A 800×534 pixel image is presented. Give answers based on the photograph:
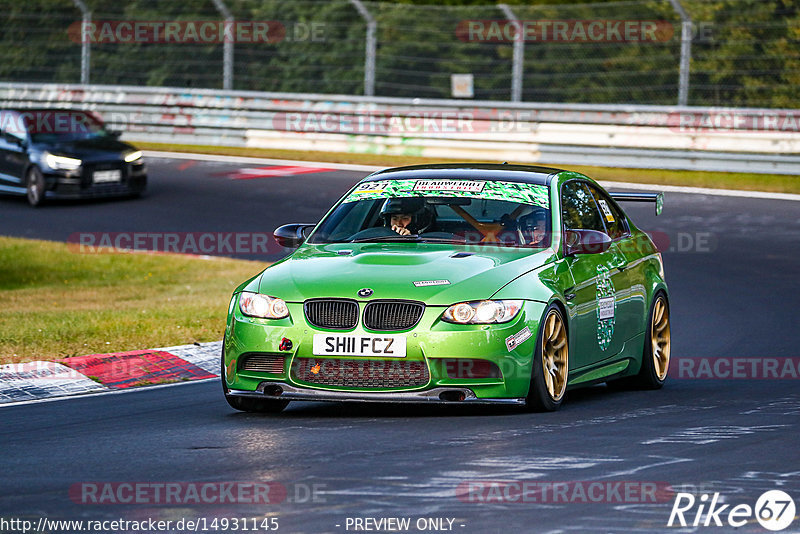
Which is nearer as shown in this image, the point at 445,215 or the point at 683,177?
the point at 445,215

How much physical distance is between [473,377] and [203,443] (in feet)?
5.03

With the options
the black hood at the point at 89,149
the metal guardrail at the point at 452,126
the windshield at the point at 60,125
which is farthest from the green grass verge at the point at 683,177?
the black hood at the point at 89,149

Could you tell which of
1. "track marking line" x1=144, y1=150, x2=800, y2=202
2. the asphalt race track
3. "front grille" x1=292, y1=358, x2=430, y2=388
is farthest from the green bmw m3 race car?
"track marking line" x1=144, y1=150, x2=800, y2=202

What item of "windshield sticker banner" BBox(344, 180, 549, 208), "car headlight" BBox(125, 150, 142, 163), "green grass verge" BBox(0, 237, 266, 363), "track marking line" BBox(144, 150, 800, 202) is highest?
"windshield sticker banner" BBox(344, 180, 549, 208)

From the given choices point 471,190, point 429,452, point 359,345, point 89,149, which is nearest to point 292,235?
point 471,190

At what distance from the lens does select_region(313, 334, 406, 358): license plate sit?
816 cm

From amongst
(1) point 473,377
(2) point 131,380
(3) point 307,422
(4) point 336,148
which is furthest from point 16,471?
(4) point 336,148

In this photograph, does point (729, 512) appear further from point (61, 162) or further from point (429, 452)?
point (61, 162)

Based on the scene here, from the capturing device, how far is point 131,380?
421 inches

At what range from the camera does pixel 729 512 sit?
19.5 ft

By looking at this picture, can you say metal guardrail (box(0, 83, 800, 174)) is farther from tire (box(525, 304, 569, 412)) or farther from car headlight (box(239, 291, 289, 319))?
car headlight (box(239, 291, 289, 319))

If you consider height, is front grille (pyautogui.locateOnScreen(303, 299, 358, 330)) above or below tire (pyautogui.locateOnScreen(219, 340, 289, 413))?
above

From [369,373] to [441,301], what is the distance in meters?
0.55

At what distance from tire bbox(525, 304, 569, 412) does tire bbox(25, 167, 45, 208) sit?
1607 centimetres
